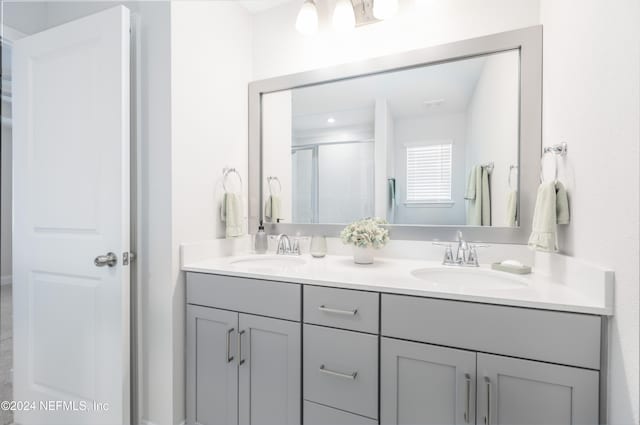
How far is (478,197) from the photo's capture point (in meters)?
1.44

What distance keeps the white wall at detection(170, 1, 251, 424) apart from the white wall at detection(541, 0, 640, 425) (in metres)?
1.62

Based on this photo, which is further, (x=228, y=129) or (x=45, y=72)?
(x=228, y=129)

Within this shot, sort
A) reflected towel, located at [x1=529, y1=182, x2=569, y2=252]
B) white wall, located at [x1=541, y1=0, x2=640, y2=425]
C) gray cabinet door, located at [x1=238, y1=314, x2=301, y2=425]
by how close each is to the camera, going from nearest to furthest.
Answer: white wall, located at [x1=541, y1=0, x2=640, y2=425]
reflected towel, located at [x1=529, y1=182, x2=569, y2=252]
gray cabinet door, located at [x1=238, y1=314, x2=301, y2=425]

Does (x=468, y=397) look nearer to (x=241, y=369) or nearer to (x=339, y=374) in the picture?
(x=339, y=374)

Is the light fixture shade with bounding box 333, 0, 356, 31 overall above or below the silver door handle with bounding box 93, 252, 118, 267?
above

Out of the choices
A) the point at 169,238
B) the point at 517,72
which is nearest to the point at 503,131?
the point at 517,72

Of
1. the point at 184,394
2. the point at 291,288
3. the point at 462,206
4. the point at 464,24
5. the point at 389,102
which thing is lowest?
A: the point at 184,394

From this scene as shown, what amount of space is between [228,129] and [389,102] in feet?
3.18

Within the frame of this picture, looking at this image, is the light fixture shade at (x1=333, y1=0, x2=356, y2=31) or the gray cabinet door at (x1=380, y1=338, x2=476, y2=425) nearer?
the gray cabinet door at (x1=380, y1=338, x2=476, y2=425)

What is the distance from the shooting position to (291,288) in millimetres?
1206

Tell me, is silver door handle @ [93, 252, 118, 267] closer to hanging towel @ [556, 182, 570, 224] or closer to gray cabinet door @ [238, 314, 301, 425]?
gray cabinet door @ [238, 314, 301, 425]

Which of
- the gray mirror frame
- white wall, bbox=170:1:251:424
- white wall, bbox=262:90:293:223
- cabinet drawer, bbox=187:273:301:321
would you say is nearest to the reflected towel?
the gray mirror frame

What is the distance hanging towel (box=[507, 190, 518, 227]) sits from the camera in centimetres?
137

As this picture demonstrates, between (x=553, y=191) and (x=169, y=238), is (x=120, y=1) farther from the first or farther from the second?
(x=553, y=191)
